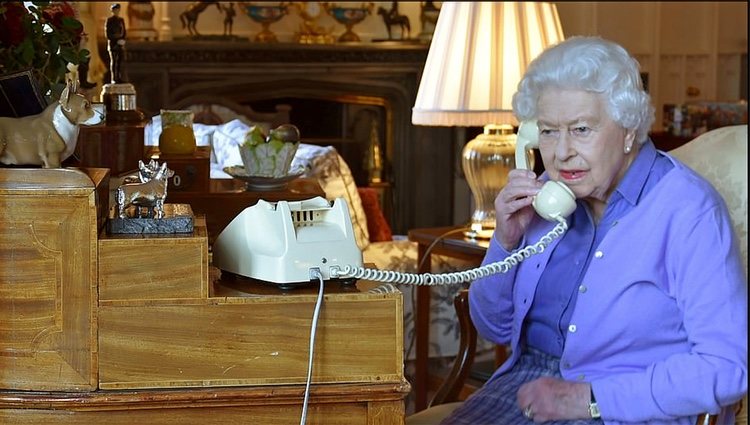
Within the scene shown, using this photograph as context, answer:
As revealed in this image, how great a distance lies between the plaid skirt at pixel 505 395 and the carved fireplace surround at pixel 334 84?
11.5ft

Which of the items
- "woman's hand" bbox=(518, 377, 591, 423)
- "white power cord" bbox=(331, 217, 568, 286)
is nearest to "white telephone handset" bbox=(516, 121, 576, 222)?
"white power cord" bbox=(331, 217, 568, 286)

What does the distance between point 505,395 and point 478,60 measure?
120 centimetres

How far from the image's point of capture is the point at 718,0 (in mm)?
7055

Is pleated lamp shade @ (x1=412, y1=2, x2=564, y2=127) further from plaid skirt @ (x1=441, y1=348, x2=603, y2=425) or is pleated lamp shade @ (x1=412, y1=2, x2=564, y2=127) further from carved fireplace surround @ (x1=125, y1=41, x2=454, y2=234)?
carved fireplace surround @ (x1=125, y1=41, x2=454, y2=234)

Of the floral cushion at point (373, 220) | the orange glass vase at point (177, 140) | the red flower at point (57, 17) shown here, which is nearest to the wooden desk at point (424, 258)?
the floral cushion at point (373, 220)

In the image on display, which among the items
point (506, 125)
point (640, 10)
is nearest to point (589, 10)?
point (640, 10)

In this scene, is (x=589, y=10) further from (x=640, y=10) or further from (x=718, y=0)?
(x=718, y=0)

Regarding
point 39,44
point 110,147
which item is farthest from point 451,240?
point 39,44

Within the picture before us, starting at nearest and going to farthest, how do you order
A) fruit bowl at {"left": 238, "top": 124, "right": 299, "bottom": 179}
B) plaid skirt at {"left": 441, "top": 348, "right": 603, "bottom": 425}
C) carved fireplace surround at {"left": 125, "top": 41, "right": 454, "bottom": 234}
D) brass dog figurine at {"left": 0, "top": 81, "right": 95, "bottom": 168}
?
brass dog figurine at {"left": 0, "top": 81, "right": 95, "bottom": 168} < plaid skirt at {"left": 441, "top": 348, "right": 603, "bottom": 425} < fruit bowl at {"left": 238, "top": 124, "right": 299, "bottom": 179} < carved fireplace surround at {"left": 125, "top": 41, "right": 454, "bottom": 234}

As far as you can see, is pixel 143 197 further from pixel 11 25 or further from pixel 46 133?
pixel 11 25

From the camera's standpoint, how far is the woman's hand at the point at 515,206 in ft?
6.91

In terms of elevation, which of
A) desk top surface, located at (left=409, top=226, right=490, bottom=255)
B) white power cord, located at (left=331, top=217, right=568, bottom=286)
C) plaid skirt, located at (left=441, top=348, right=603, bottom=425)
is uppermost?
white power cord, located at (left=331, top=217, right=568, bottom=286)

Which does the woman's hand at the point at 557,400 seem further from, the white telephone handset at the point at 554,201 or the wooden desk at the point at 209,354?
the wooden desk at the point at 209,354

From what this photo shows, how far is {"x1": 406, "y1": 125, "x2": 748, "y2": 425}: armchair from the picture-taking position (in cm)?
242
